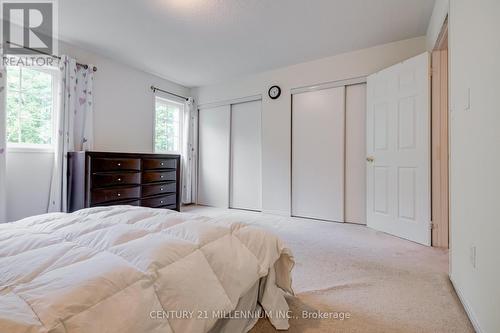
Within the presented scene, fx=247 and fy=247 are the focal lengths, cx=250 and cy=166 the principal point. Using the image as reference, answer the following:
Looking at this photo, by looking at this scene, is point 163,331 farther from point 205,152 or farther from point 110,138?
point 205,152

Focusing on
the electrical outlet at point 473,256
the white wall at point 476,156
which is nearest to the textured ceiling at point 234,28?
the white wall at point 476,156

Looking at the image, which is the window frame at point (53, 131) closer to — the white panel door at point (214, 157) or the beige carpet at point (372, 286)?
the white panel door at point (214, 157)

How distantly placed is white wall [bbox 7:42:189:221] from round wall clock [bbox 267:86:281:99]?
1.91m

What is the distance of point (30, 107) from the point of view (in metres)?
2.89

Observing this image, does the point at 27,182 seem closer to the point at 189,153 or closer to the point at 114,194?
the point at 114,194

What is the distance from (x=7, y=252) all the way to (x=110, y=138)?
3.12m

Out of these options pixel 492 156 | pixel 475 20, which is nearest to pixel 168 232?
pixel 492 156

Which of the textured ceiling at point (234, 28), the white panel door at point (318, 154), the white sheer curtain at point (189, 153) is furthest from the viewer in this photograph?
the white sheer curtain at point (189, 153)

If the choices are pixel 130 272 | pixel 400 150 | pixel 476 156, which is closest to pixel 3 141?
pixel 130 272

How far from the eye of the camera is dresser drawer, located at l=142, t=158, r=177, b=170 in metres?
3.52

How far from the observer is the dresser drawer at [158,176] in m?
3.51

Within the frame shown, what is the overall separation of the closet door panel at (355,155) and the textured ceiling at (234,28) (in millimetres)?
681

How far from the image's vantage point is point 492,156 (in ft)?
3.78

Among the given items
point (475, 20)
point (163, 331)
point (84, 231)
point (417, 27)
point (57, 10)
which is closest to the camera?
point (163, 331)
